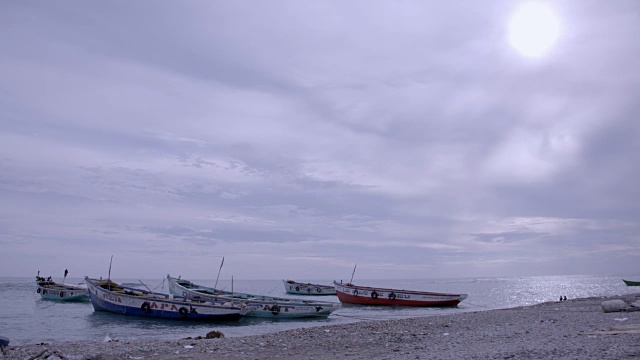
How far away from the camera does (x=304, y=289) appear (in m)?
77.7

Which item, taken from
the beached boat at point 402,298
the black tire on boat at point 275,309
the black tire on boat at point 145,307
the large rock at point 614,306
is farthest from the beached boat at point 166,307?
the large rock at point 614,306

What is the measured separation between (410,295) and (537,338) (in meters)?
37.2

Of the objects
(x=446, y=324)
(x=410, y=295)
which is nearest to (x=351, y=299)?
(x=410, y=295)

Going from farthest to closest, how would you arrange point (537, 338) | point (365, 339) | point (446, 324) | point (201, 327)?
point (201, 327) < point (446, 324) < point (365, 339) < point (537, 338)

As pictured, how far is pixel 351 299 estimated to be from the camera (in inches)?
2071

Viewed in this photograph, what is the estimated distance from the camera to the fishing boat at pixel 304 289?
77.2 metres

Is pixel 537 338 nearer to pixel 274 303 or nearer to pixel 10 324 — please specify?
pixel 274 303

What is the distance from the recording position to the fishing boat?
253 feet

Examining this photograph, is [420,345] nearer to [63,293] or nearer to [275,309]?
[275,309]

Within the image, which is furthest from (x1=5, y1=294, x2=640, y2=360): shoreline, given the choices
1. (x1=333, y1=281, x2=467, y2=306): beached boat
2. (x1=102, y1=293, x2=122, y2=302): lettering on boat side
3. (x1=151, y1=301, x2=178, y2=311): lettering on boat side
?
(x1=333, y1=281, x2=467, y2=306): beached boat

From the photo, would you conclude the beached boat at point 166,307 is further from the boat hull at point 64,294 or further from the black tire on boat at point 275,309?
the boat hull at point 64,294

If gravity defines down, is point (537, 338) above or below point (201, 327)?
above

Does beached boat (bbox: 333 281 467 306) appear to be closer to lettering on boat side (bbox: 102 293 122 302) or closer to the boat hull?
lettering on boat side (bbox: 102 293 122 302)

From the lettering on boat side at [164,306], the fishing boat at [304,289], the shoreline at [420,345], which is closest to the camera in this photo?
the shoreline at [420,345]
